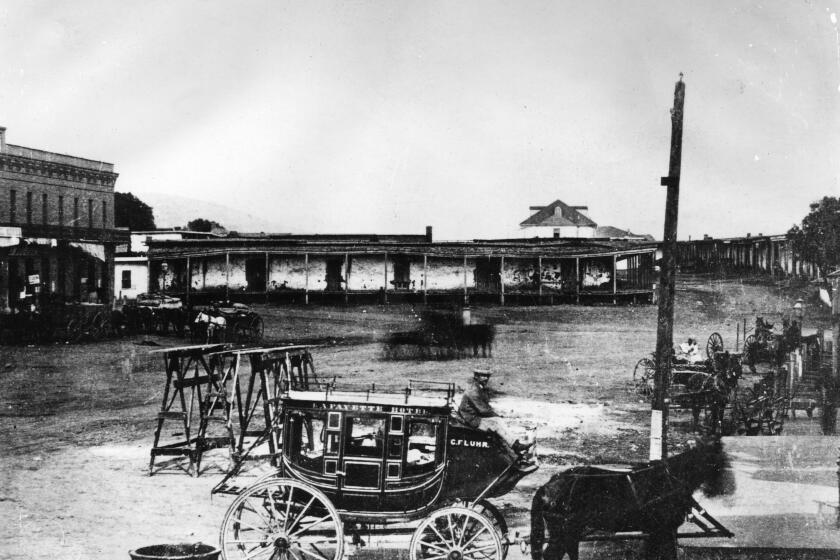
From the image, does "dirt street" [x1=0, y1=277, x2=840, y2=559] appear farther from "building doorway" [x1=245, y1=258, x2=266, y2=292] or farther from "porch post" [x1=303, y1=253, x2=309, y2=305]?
"building doorway" [x1=245, y1=258, x2=266, y2=292]

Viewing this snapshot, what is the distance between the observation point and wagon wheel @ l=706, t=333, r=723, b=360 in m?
16.2

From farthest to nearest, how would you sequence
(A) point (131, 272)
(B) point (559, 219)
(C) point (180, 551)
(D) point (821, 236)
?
(B) point (559, 219), (A) point (131, 272), (D) point (821, 236), (C) point (180, 551)

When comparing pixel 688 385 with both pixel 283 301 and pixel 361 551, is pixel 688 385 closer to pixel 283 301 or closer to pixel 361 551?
pixel 361 551

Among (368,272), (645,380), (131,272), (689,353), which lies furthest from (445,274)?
(131,272)

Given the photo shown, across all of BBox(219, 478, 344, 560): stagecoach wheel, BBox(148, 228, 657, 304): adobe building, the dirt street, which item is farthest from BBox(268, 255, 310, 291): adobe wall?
BBox(219, 478, 344, 560): stagecoach wheel

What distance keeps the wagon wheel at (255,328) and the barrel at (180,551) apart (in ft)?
49.6

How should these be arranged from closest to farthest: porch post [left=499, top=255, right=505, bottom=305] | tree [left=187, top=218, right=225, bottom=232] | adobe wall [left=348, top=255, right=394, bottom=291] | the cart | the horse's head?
the horse's head, the cart, porch post [left=499, top=255, right=505, bottom=305], adobe wall [left=348, top=255, right=394, bottom=291], tree [left=187, top=218, right=225, bottom=232]

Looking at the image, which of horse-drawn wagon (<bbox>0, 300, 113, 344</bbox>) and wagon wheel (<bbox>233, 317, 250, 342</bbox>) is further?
horse-drawn wagon (<bbox>0, 300, 113, 344</bbox>)

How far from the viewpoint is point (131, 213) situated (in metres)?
60.3

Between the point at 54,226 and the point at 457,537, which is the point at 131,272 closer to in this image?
the point at 54,226

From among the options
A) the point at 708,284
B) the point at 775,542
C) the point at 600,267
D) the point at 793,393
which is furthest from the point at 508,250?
the point at 775,542

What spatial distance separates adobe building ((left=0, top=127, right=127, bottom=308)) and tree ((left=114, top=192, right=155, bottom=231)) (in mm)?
16593

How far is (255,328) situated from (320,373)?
5207 mm

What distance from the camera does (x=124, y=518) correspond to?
8.95 meters
